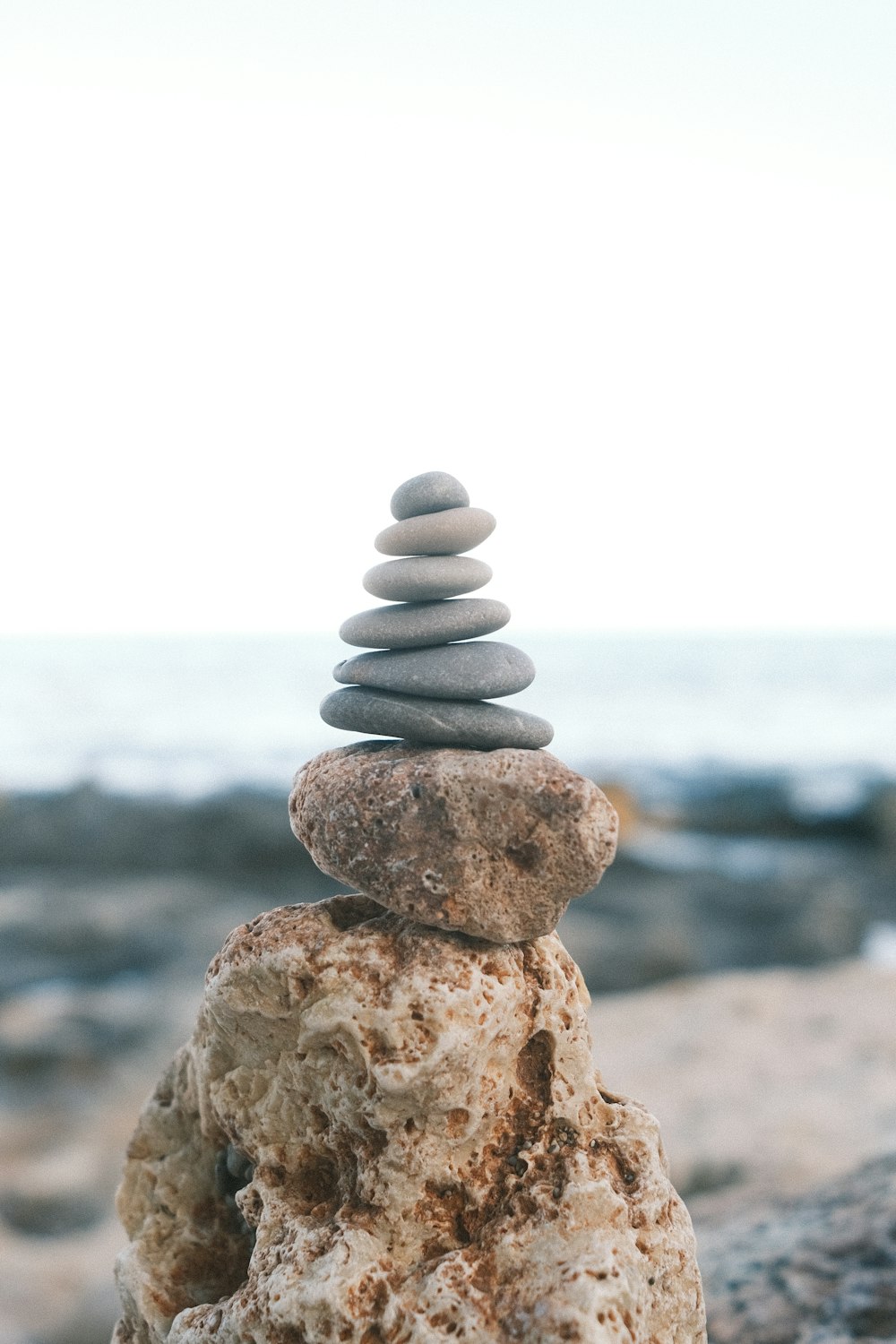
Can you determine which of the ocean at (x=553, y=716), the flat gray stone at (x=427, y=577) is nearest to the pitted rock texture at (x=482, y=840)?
the flat gray stone at (x=427, y=577)

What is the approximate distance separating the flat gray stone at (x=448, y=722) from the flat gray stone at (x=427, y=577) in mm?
272

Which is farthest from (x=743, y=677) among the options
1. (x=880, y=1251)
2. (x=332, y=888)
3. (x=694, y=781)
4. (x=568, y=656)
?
(x=880, y=1251)

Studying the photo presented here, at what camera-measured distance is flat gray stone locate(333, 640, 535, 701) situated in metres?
2.72

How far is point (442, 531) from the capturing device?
9.11ft

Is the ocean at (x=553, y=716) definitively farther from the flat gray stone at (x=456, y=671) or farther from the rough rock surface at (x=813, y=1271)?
the flat gray stone at (x=456, y=671)

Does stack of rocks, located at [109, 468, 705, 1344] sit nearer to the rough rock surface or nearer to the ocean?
the rough rock surface

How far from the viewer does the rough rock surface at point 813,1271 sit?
11.4 ft

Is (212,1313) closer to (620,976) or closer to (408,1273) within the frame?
(408,1273)

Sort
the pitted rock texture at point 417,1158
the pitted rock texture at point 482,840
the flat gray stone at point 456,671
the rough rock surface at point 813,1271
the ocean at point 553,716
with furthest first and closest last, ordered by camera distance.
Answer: the ocean at point 553,716, the rough rock surface at point 813,1271, the flat gray stone at point 456,671, the pitted rock texture at point 482,840, the pitted rock texture at point 417,1158

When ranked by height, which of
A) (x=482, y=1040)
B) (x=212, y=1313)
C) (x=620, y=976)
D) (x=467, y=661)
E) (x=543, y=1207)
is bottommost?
(x=620, y=976)

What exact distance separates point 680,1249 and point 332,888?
31.4ft

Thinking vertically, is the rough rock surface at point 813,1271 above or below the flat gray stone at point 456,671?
below

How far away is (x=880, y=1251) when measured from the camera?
3734 millimetres

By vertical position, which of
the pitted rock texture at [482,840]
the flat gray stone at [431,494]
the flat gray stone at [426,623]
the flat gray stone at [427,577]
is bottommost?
the pitted rock texture at [482,840]
